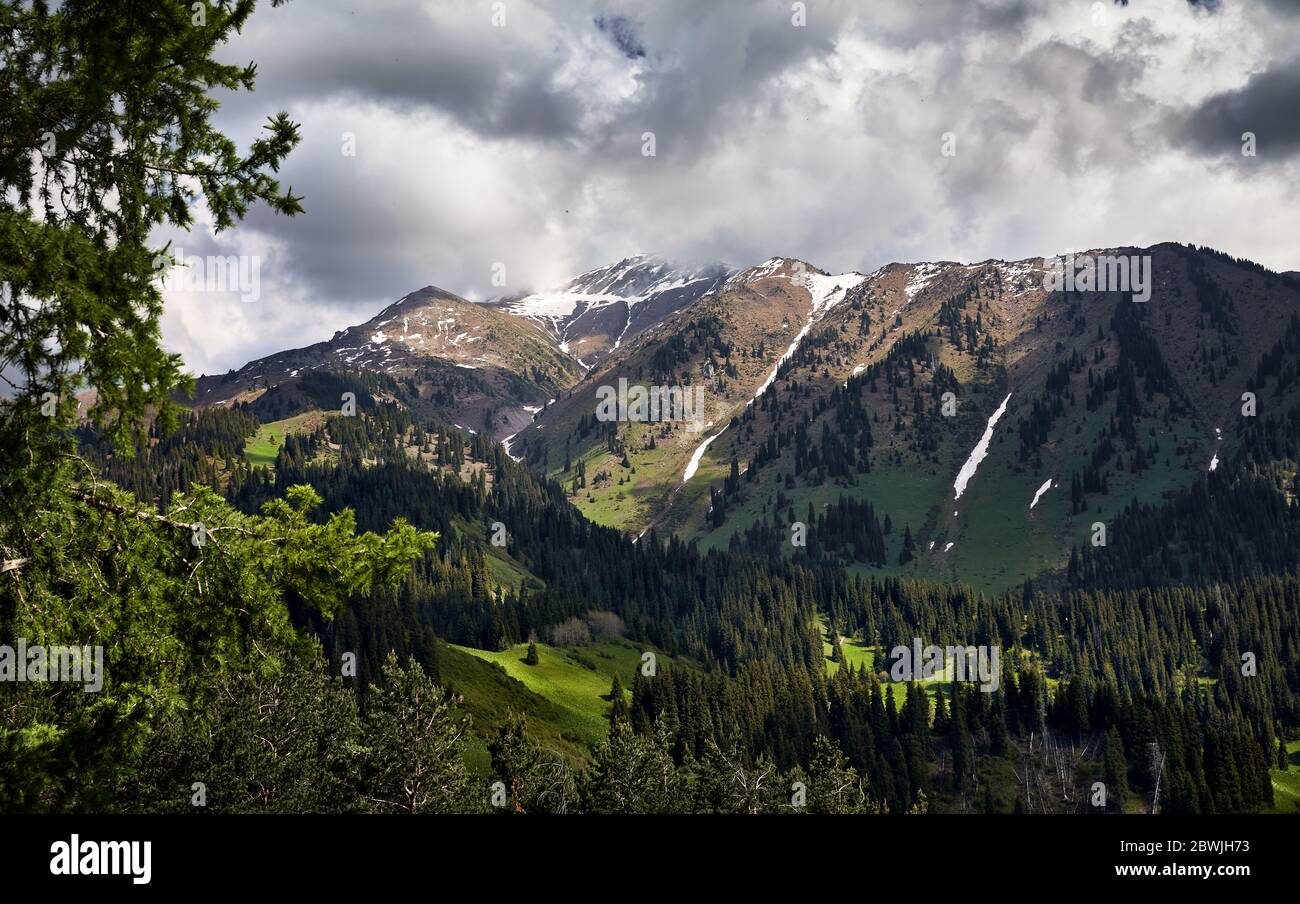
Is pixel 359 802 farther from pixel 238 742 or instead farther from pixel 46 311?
pixel 46 311

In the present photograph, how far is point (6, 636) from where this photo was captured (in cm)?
1584

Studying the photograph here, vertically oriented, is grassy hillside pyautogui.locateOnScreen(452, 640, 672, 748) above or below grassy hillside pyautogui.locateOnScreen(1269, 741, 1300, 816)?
above

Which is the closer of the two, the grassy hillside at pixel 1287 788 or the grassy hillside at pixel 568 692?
the grassy hillside at pixel 568 692

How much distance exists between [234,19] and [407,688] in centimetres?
5460

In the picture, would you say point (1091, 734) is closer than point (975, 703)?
Yes

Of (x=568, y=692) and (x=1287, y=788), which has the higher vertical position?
(x=568, y=692)

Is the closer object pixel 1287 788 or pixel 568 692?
pixel 568 692

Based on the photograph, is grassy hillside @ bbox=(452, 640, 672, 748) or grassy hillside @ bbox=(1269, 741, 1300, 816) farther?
grassy hillside @ bbox=(1269, 741, 1300, 816)

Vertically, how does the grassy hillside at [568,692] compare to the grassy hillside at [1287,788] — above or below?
above

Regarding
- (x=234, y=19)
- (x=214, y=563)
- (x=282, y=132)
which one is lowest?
(x=214, y=563)
